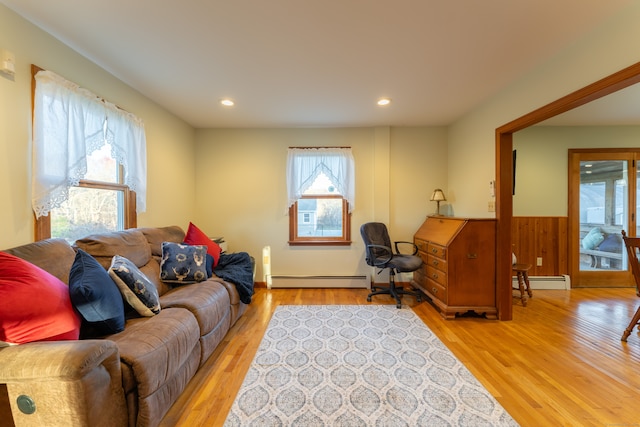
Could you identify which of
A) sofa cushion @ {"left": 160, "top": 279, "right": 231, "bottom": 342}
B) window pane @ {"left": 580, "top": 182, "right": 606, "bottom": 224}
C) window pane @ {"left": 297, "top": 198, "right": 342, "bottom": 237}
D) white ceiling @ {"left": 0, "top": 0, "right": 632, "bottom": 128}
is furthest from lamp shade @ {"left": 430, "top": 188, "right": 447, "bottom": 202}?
sofa cushion @ {"left": 160, "top": 279, "right": 231, "bottom": 342}

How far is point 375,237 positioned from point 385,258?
0.35m

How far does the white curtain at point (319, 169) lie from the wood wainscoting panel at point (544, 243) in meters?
2.65

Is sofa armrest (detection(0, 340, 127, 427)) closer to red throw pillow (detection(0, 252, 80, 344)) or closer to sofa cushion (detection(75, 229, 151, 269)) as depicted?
red throw pillow (detection(0, 252, 80, 344))

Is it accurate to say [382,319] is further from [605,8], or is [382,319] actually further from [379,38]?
[605,8]

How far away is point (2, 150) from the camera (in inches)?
60.6

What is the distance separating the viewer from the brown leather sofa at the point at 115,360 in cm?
98

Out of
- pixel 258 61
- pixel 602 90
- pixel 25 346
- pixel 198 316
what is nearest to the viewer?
pixel 25 346

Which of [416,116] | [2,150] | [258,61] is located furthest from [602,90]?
[2,150]

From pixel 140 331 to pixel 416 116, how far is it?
367 cm

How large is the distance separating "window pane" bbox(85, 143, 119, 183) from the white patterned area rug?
2.14 m

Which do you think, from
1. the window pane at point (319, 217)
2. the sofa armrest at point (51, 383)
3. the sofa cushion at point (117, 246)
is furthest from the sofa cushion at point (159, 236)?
the window pane at point (319, 217)

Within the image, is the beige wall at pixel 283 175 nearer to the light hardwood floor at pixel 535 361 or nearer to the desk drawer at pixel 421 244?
the desk drawer at pixel 421 244

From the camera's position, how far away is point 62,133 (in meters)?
1.81

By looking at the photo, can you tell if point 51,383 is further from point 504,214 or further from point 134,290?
point 504,214
